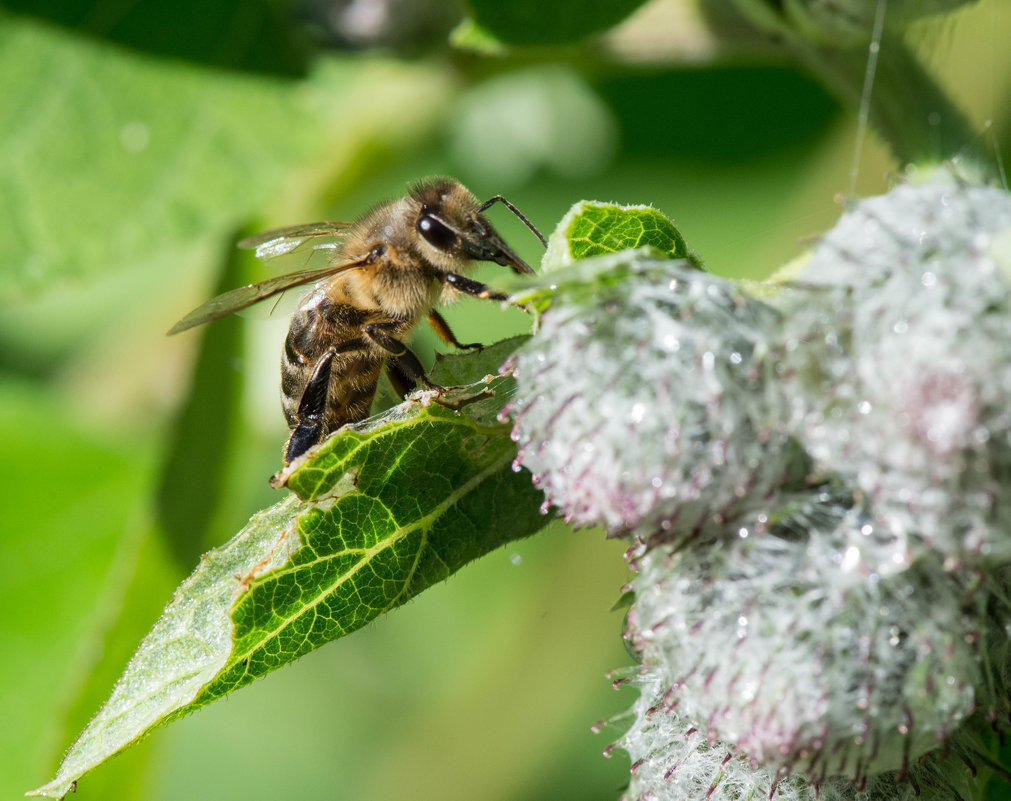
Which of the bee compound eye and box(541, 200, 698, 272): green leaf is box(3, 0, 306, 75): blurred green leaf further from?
box(541, 200, 698, 272): green leaf

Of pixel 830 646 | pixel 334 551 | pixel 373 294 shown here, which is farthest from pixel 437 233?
pixel 830 646

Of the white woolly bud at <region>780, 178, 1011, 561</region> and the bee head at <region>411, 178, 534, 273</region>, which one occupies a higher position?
the bee head at <region>411, 178, 534, 273</region>

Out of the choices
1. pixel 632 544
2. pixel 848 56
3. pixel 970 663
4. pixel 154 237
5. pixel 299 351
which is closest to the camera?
pixel 970 663

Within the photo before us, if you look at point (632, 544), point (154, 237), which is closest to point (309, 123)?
point (154, 237)

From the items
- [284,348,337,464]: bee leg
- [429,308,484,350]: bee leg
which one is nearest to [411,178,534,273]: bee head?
[429,308,484,350]: bee leg

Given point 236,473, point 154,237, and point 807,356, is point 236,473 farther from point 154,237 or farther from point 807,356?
point 807,356
